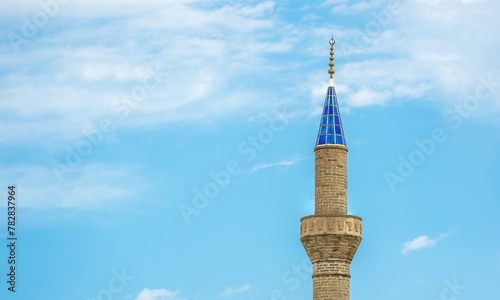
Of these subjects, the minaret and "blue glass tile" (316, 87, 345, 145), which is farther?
"blue glass tile" (316, 87, 345, 145)

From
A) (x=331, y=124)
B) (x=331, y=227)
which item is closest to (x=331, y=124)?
(x=331, y=124)

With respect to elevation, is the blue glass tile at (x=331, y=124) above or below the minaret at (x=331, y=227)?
above

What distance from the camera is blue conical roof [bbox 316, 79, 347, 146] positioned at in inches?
1918

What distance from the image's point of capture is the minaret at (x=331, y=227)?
47125 millimetres

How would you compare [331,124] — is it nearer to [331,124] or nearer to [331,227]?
[331,124]

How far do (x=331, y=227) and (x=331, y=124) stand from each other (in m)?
4.82

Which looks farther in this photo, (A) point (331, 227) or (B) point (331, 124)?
(B) point (331, 124)

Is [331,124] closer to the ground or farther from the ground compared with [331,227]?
farther from the ground

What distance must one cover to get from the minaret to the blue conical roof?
4 centimetres

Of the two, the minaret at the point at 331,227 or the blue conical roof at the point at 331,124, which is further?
the blue conical roof at the point at 331,124

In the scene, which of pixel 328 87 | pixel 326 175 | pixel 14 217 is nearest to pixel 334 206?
pixel 326 175

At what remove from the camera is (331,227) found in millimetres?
47281

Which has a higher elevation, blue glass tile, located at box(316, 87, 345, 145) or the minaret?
blue glass tile, located at box(316, 87, 345, 145)

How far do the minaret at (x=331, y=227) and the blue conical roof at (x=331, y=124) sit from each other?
0.04 m
